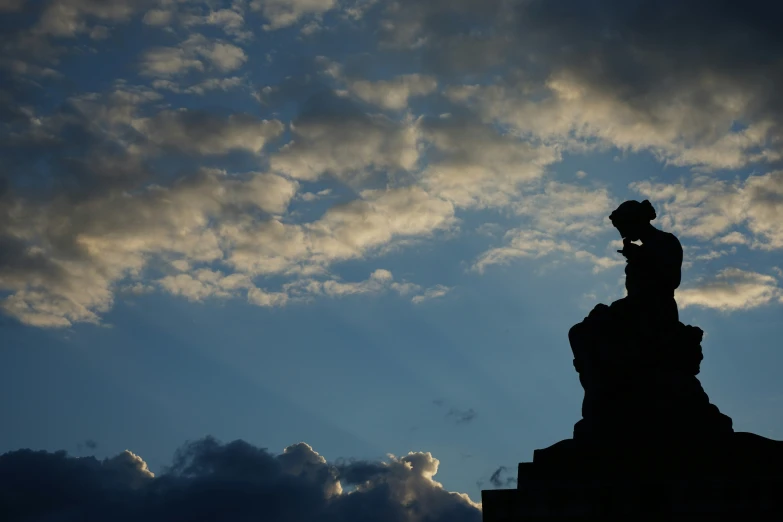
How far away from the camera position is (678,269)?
59.7 feet

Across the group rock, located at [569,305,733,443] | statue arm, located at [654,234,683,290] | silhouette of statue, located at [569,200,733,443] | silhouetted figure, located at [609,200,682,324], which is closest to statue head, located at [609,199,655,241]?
silhouetted figure, located at [609,200,682,324]

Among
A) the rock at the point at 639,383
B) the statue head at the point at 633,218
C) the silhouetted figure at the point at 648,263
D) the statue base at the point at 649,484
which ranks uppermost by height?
the statue head at the point at 633,218

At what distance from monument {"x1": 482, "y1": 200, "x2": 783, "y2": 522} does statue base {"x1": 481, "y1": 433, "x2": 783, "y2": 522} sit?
2 cm

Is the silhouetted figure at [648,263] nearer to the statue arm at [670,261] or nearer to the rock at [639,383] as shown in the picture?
the statue arm at [670,261]

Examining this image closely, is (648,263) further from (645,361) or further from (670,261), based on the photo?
(645,361)

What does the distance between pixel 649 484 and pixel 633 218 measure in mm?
5969

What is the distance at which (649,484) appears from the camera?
1473cm

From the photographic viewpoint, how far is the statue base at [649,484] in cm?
1420

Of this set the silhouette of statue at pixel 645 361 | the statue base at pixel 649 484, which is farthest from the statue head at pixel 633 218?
the statue base at pixel 649 484

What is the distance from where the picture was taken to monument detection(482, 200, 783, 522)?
47.5ft

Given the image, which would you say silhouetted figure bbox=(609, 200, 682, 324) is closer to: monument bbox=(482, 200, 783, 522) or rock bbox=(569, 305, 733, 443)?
monument bbox=(482, 200, 783, 522)

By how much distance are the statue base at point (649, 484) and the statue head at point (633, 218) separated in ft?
15.5

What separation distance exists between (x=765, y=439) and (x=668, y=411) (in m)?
1.61

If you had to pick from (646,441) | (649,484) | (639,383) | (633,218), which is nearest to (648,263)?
(633,218)
